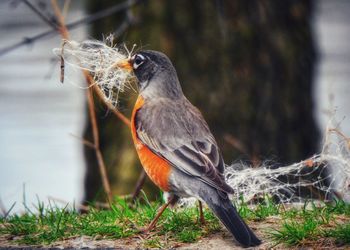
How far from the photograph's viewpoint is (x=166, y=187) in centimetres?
492

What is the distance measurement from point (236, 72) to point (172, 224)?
3275 mm

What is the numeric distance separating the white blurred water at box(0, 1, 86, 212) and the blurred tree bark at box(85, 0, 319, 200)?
84cm

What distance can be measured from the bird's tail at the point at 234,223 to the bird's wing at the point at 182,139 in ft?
0.32

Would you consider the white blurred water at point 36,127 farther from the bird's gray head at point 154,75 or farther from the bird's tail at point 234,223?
the bird's tail at point 234,223

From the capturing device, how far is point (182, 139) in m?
5.04

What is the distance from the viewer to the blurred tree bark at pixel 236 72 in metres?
7.91

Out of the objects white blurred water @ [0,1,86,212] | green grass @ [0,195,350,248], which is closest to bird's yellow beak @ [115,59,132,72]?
green grass @ [0,195,350,248]

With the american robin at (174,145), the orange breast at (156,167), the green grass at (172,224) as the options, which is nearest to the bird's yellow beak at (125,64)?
the american robin at (174,145)

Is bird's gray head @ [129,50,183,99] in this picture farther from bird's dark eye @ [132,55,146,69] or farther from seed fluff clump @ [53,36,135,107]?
seed fluff clump @ [53,36,135,107]

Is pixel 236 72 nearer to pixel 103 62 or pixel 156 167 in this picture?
pixel 103 62

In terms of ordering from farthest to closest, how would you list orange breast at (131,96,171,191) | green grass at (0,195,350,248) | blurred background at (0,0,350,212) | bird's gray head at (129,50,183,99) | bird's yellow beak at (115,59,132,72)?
1. blurred background at (0,0,350,212)
2. bird's yellow beak at (115,59,132,72)
3. bird's gray head at (129,50,183,99)
4. orange breast at (131,96,171,191)
5. green grass at (0,195,350,248)

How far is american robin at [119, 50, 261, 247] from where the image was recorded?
468 centimetres

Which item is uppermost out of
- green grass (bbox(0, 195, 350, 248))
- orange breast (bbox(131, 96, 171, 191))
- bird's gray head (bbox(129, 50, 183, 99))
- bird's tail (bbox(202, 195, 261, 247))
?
bird's gray head (bbox(129, 50, 183, 99))

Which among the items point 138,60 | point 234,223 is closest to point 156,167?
point 234,223
